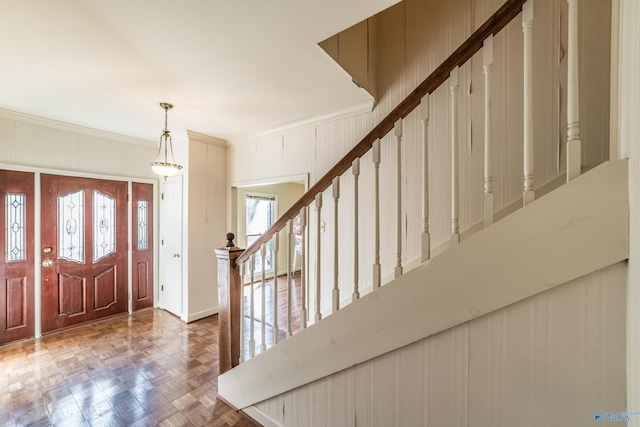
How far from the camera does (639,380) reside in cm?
71

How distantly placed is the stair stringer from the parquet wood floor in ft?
3.98

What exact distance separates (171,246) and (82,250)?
1015mm

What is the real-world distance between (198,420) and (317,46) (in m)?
2.74

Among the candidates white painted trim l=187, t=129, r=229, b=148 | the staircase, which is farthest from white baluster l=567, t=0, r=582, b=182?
white painted trim l=187, t=129, r=229, b=148

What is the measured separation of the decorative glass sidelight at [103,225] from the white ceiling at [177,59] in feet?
3.62

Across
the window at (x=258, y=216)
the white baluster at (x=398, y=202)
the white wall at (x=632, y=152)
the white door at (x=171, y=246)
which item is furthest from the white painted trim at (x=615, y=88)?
the window at (x=258, y=216)

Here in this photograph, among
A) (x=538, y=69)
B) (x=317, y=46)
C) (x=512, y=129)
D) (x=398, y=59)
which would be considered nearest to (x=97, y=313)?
(x=317, y=46)

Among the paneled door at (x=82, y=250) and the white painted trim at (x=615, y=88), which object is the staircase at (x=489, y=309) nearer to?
the white painted trim at (x=615, y=88)

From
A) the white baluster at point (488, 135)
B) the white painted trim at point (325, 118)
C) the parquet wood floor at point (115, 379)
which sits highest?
the white painted trim at point (325, 118)

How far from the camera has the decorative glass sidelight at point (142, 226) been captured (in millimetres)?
3881

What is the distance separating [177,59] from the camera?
6.05ft

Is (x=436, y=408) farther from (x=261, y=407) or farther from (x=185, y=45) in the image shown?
(x=185, y=45)

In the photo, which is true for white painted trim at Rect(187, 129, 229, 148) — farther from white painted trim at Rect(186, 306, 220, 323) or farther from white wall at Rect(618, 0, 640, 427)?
white wall at Rect(618, 0, 640, 427)

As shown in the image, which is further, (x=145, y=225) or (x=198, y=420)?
(x=145, y=225)
